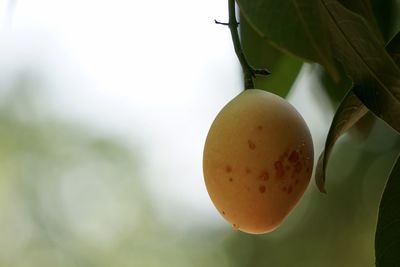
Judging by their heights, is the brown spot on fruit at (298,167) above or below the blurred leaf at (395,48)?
below

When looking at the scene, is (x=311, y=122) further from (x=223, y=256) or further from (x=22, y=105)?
(x=22, y=105)

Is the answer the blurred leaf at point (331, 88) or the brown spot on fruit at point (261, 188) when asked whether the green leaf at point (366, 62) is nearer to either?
the brown spot on fruit at point (261, 188)

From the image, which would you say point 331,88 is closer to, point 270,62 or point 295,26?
point 270,62

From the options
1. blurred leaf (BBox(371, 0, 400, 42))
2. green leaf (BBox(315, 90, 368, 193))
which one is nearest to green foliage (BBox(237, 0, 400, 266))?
green leaf (BBox(315, 90, 368, 193))

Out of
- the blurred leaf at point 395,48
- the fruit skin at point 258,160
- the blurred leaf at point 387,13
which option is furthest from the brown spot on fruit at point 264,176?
the blurred leaf at point 387,13

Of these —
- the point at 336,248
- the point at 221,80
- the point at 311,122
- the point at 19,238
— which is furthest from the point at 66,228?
the point at 311,122
